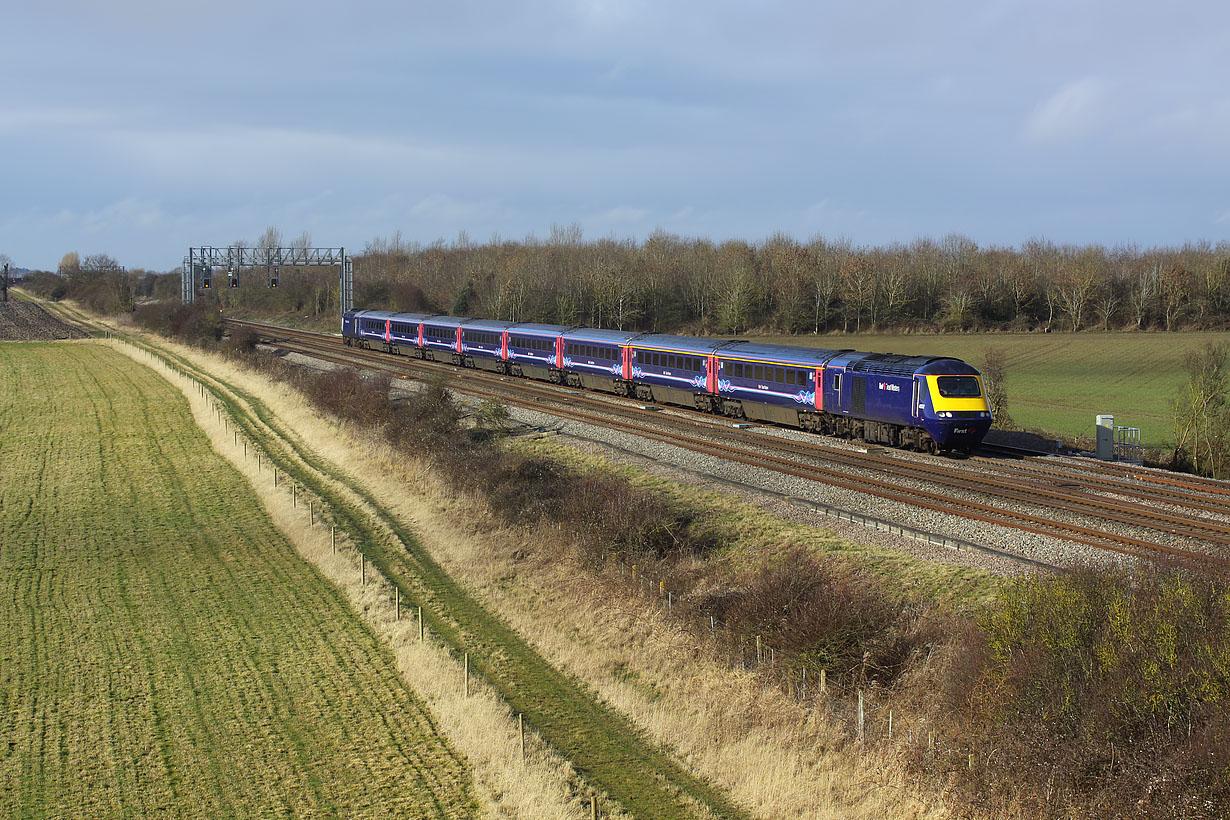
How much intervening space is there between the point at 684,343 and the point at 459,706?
27508mm

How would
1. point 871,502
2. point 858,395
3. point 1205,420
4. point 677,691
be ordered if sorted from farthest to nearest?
point 1205,420, point 858,395, point 871,502, point 677,691

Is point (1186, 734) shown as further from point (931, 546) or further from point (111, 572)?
point (111, 572)

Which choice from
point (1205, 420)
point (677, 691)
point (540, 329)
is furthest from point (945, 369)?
point (540, 329)

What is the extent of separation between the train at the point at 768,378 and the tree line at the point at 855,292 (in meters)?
38.3

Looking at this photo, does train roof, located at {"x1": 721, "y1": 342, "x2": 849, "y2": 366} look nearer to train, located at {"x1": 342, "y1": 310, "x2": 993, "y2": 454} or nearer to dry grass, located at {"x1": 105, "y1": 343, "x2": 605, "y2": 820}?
train, located at {"x1": 342, "y1": 310, "x2": 993, "y2": 454}

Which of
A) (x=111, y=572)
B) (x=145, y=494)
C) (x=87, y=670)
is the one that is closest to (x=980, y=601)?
(x=87, y=670)

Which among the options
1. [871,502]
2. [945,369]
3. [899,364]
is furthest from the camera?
[899,364]

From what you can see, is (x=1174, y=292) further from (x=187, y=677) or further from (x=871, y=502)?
(x=187, y=677)

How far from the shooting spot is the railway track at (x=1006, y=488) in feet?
67.4

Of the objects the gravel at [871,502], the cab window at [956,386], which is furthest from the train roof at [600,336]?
the cab window at [956,386]

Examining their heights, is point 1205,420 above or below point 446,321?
below

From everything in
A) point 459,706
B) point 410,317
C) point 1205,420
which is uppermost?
point 410,317

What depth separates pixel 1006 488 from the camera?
81.9 ft

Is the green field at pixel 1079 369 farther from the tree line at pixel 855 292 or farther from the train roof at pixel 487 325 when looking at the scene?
the train roof at pixel 487 325
